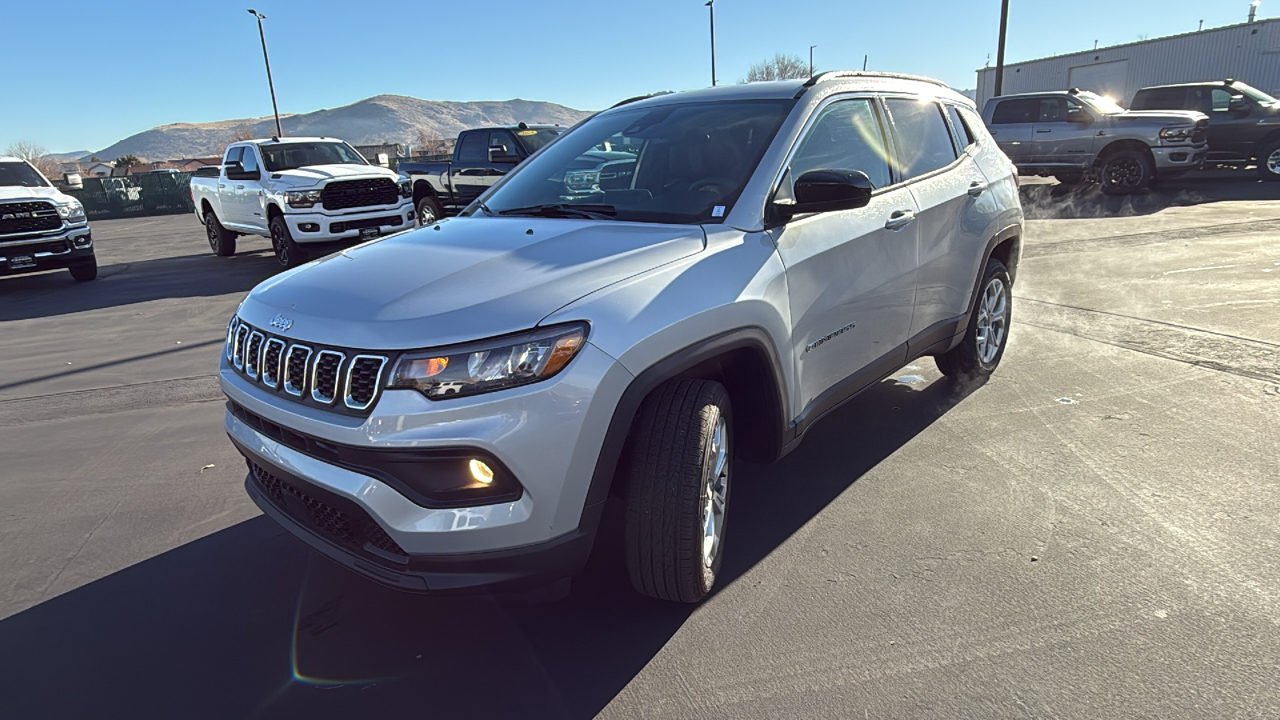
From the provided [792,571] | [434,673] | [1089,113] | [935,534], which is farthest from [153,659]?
[1089,113]

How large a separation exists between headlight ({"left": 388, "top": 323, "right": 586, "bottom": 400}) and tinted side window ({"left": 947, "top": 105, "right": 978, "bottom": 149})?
3.49 metres

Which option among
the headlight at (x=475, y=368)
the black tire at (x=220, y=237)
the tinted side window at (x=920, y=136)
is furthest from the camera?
the black tire at (x=220, y=237)

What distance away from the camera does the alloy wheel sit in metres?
4.79

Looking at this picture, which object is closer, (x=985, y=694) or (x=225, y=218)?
(x=985, y=694)

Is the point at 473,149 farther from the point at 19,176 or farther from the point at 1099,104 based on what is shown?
the point at 1099,104

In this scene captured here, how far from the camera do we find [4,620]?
9.62 feet

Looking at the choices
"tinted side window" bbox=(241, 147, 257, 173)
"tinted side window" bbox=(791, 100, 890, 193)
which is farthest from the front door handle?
"tinted side window" bbox=(241, 147, 257, 173)

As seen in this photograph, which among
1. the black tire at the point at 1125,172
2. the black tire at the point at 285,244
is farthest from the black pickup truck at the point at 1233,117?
the black tire at the point at 285,244

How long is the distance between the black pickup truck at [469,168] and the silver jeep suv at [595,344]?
7945 mm

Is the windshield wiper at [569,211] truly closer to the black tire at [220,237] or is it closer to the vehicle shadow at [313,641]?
the vehicle shadow at [313,641]

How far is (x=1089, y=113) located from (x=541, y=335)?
16.2m

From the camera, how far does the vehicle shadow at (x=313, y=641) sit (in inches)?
94.8

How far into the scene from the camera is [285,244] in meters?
11.5

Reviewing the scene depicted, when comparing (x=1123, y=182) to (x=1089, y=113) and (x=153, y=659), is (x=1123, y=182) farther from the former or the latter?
(x=153, y=659)
